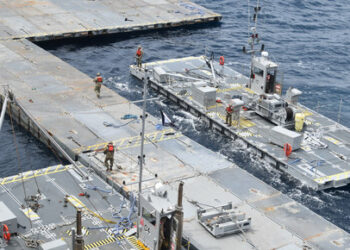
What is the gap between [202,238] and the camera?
41188 mm

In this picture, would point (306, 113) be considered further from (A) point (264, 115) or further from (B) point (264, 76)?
(B) point (264, 76)

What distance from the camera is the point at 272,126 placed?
59594 mm

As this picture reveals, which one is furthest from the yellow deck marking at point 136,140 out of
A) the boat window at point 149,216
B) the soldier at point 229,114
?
the boat window at point 149,216

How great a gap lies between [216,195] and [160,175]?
497 centimetres

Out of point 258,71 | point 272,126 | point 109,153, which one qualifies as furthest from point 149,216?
point 258,71

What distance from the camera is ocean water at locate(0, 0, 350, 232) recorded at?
5366cm

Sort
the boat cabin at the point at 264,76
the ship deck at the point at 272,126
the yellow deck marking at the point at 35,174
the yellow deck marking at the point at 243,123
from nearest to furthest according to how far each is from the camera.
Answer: the yellow deck marking at the point at 35,174 → the ship deck at the point at 272,126 → the yellow deck marking at the point at 243,123 → the boat cabin at the point at 264,76

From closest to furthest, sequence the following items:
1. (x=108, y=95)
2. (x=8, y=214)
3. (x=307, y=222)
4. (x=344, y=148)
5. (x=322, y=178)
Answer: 1. (x=8, y=214)
2. (x=307, y=222)
3. (x=322, y=178)
4. (x=344, y=148)
5. (x=108, y=95)

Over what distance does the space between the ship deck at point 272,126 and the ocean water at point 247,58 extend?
941 mm

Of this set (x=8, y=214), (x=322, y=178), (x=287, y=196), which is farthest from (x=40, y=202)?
(x=322, y=178)

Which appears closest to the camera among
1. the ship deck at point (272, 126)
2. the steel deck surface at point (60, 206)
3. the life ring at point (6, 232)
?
Result: the life ring at point (6, 232)

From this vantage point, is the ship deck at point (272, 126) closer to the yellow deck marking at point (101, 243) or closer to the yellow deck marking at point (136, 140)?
the yellow deck marking at point (136, 140)

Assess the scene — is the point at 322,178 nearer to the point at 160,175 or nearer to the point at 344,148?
the point at 344,148

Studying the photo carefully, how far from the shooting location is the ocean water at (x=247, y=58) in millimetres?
53656
